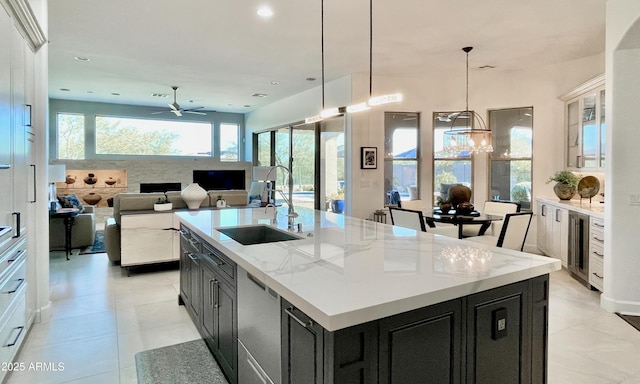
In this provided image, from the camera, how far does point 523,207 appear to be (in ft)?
20.0

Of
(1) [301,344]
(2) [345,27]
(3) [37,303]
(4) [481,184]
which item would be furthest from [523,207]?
(3) [37,303]

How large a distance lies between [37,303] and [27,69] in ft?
6.65

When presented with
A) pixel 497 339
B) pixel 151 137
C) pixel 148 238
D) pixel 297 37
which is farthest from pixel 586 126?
pixel 151 137

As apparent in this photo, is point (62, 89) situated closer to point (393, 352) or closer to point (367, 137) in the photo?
point (367, 137)

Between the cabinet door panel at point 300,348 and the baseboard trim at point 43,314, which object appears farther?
the baseboard trim at point 43,314

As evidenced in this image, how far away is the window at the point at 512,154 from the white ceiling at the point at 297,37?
0.84 metres

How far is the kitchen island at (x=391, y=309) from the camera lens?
130 cm

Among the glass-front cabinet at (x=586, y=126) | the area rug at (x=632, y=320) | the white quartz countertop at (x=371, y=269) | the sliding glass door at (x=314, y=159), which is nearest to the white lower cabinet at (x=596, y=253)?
the area rug at (x=632, y=320)

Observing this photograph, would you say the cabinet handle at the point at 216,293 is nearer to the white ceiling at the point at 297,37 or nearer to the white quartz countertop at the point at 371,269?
the white quartz countertop at the point at 371,269

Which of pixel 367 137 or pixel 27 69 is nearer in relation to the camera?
pixel 27 69

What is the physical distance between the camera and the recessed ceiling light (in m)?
3.72

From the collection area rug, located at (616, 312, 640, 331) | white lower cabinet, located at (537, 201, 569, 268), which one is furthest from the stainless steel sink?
white lower cabinet, located at (537, 201, 569, 268)

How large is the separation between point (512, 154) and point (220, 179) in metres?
7.36

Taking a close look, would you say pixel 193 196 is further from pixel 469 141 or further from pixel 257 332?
pixel 469 141
